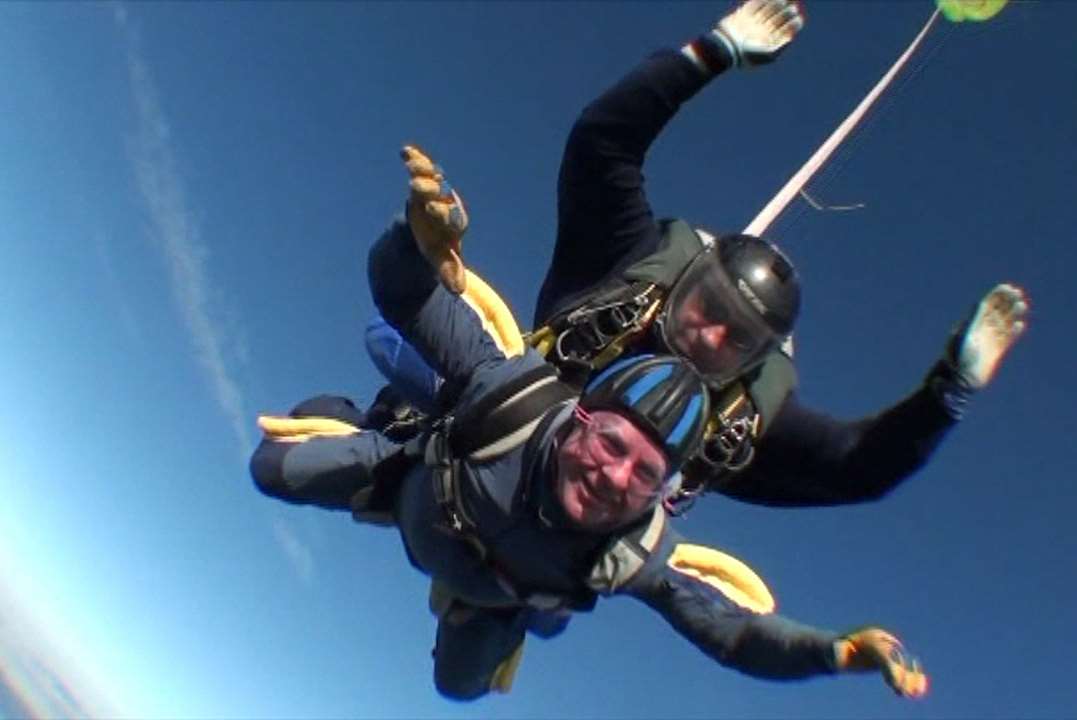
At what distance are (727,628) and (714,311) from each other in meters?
0.89

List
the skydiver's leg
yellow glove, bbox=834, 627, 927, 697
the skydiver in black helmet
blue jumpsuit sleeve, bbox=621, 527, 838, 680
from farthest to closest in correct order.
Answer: the skydiver's leg → the skydiver in black helmet → blue jumpsuit sleeve, bbox=621, 527, 838, 680 → yellow glove, bbox=834, 627, 927, 697

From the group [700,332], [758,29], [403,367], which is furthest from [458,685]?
[758,29]

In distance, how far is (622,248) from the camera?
2.91 m

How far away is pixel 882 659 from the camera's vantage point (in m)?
1.91

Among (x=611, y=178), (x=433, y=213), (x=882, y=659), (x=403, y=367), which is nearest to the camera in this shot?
(x=882, y=659)

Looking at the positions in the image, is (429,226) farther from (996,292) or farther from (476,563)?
(996,292)

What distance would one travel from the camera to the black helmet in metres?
2.63

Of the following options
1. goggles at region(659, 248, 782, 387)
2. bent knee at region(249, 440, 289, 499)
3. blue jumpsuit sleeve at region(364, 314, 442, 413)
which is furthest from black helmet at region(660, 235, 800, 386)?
bent knee at region(249, 440, 289, 499)

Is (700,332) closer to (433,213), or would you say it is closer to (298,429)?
(433,213)

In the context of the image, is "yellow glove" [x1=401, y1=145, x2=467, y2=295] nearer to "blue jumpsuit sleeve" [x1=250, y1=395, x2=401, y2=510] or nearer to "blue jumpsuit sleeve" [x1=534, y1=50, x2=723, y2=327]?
"blue jumpsuit sleeve" [x1=534, y1=50, x2=723, y2=327]

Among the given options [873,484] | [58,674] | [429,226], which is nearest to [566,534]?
[429,226]

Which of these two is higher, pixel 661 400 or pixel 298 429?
pixel 298 429

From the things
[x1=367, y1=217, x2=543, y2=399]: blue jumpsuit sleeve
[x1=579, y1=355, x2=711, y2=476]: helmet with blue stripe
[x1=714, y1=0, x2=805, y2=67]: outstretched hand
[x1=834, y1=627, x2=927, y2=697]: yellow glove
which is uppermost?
[x1=714, y1=0, x2=805, y2=67]: outstretched hand

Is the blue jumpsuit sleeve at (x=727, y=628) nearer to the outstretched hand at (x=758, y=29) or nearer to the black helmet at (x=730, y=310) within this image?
the black helmet at (x=730, y=310)
